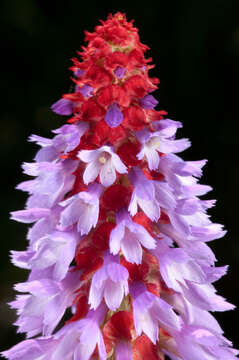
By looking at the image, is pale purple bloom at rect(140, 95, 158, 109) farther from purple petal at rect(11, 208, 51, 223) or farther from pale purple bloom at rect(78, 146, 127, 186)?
purple petal at rect(11, 208, 51, 223)

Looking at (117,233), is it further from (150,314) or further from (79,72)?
(79,72)

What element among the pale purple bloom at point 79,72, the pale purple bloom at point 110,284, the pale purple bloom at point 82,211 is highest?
the pale purple bloom at point 79,72

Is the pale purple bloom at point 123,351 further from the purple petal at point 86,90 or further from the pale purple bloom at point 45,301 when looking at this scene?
the purple petal at point 86,90

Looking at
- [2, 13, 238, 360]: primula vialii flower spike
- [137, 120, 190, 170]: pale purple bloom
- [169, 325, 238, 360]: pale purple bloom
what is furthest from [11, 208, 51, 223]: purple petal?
[169, 325, 238, 360]: pale purple bloom

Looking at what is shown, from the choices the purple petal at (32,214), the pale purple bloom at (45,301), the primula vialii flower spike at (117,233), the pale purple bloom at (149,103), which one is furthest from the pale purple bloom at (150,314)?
the pale purple bloom at (149,103)

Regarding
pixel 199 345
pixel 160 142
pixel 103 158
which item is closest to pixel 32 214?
pixel 103 158
